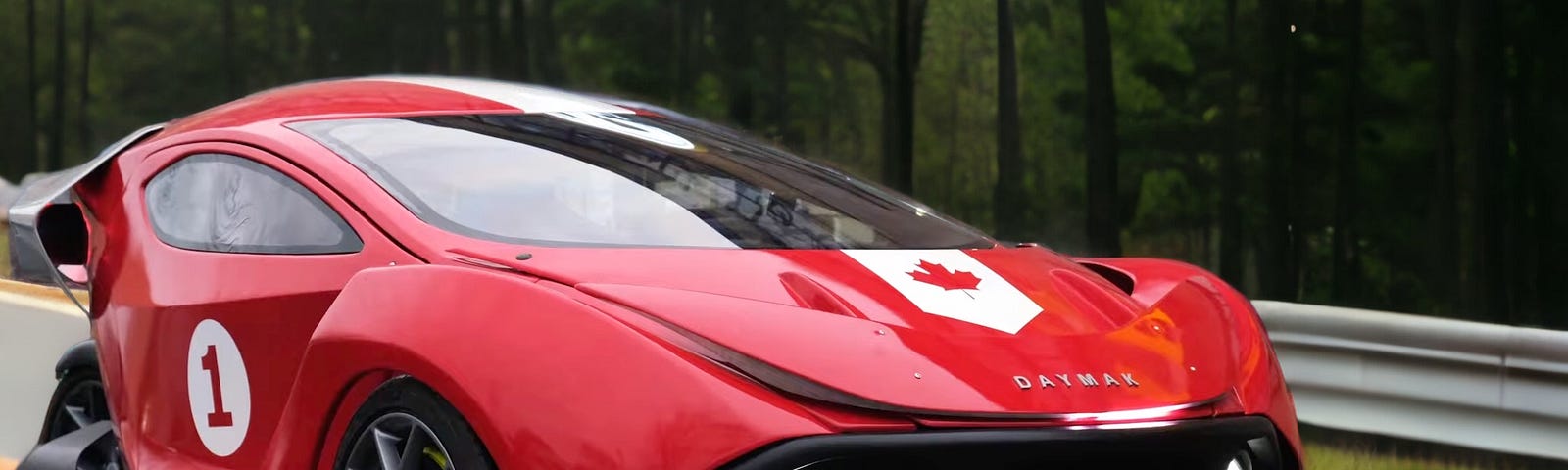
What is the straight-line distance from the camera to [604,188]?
3424 millimetres

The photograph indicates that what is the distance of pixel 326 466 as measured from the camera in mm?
3164

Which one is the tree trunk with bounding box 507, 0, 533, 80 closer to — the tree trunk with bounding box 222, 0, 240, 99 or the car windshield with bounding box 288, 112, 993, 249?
the tree trunk with bounding box 222, 0, 240, 99

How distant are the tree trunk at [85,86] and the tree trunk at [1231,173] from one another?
12098 mm

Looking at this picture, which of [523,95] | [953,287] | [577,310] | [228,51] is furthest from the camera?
[228,51]

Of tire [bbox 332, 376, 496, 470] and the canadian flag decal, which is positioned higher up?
the canadian flag decal

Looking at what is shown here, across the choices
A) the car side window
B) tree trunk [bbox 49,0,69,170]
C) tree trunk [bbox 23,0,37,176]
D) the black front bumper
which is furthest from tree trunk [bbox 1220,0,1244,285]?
tree trunk [bbox 23,0,37,176]

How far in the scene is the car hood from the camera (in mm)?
2678

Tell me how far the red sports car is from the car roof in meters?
0.01

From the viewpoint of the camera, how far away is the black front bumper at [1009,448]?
2.57m

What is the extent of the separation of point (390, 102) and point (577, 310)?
4.18ft

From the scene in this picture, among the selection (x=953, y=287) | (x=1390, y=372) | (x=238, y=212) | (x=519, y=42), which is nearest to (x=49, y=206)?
(x=238, y=212)

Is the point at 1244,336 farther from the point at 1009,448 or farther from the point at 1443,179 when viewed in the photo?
the point at 1443,179

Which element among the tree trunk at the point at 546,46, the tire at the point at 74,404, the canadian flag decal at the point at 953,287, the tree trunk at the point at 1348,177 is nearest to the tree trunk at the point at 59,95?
the tree trunk at the point at 546,46

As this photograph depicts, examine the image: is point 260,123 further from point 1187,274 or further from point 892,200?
point 1187,274
